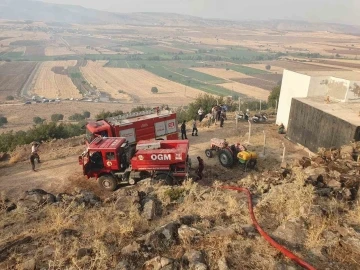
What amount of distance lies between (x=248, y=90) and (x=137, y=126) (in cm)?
6467

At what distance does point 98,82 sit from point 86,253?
3530 inches

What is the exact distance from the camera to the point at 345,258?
5617 mm

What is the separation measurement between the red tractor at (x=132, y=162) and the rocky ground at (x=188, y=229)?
264 cm

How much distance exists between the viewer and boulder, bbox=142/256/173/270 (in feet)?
18.2

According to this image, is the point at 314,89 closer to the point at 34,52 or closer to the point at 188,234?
the point at 188,234

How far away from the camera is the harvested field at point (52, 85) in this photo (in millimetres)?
77438

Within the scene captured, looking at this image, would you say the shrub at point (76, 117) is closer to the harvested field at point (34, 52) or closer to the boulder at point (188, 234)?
the boulder at point (188, 234)

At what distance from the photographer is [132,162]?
13750 millimetres

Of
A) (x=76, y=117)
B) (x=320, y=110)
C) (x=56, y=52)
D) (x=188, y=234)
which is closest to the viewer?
(x=188, y=234)

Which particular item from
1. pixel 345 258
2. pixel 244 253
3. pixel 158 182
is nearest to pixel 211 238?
pixel 244 253

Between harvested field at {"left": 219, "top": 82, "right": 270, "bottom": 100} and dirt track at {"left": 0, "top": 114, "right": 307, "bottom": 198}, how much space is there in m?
51.0

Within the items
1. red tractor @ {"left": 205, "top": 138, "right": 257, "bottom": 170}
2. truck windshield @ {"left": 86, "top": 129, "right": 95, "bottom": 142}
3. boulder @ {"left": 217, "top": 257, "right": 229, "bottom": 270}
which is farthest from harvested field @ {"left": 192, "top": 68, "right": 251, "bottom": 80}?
boulder @ {"left": 217, "top": 257, "right": 229, "bottom": 270}

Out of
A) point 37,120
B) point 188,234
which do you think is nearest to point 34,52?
point 37,120

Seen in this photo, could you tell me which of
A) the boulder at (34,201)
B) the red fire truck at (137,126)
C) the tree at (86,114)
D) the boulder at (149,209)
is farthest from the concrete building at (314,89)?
the tree at (86,114)
